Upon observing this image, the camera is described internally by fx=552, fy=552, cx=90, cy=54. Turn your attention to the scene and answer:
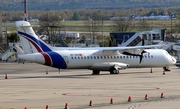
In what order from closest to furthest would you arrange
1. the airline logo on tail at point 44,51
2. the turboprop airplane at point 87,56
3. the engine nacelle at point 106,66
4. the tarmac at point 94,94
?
the tarmac at point 94,94, the airline logo on tail at point 44,51, the turboprop airplane at point 87,56, the engine nacelle at point 106,66

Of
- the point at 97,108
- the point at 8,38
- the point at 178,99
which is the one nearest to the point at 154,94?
the point at 178,99

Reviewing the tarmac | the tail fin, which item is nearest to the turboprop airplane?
the tail fin

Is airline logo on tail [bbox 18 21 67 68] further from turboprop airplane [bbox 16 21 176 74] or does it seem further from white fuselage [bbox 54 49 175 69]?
white fuselage [bbox 54 49 175 69]

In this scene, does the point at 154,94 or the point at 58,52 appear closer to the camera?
the point at 154,94

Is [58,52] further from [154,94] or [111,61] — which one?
[154,94]

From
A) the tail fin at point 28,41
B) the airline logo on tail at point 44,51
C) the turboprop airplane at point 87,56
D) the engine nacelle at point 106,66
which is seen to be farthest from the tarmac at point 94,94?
the engine nacelle at point 106,66

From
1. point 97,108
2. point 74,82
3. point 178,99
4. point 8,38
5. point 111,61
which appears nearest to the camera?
point 97,108

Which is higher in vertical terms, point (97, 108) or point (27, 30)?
point (27, 30)

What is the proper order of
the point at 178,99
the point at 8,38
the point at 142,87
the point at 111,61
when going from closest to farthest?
the point at 178,99 → the point at 142,87 → the point at 111,61 → the point at 8,38

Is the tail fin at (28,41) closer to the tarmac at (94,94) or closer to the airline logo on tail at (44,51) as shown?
the airline logo on tail at (44,51)

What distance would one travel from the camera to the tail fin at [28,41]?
2013 inches

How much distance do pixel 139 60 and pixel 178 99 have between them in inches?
901

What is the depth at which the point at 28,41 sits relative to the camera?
51.2 metres

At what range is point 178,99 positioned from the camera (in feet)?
107
